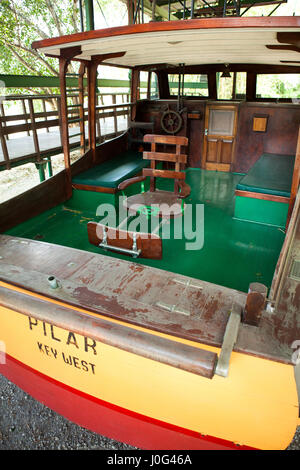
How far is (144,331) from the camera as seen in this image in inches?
55.7

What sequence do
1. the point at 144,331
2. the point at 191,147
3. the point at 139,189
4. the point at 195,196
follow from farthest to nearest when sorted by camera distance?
the point at 191,147
the point at 139,189
the point at 195,196
the point at 144,331

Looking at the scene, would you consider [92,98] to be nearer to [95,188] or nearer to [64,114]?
[64,114]

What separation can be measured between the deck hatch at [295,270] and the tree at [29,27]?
1186 centimetres

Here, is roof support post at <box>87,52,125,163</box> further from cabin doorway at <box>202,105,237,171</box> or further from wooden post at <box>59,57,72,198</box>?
cabin doorway at <box>202,105,237,171</box>

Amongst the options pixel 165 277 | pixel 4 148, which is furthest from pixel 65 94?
pixel 165 277

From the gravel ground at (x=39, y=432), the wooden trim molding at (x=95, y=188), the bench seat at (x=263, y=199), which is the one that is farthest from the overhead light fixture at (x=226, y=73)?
the gravel ground at (x=39, y=432)

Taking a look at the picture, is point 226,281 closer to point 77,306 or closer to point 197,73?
point 77,306

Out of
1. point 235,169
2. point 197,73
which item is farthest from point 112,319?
point 197,73

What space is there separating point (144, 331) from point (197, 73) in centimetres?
556

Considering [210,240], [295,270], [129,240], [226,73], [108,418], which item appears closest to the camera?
[108,418]

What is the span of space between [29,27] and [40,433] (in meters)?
12.6

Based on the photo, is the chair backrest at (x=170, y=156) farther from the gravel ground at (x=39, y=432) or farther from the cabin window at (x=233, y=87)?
the cabin window at (x=233, y=87)

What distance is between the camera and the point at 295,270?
1877 millimetres

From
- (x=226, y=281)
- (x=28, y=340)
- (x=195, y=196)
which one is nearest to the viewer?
(x=28, y=340)
